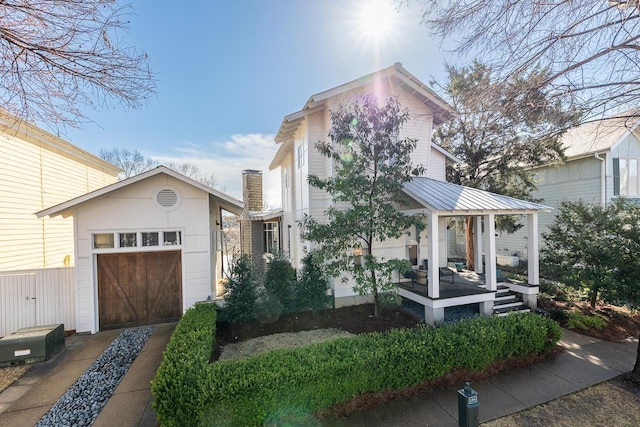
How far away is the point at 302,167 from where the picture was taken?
10.7 meters

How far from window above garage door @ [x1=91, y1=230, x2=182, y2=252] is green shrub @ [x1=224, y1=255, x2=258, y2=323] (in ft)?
7.05

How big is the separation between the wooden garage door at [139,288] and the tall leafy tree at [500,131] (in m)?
9.67

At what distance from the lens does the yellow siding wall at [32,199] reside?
8797mm

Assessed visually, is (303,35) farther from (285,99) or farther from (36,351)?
Answer: (36,351)

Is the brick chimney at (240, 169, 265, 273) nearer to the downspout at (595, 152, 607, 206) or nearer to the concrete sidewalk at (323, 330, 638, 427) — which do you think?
the concrete sidewalk at (323, 330, 638, 427)

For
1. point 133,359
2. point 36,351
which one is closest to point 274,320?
point 133,359

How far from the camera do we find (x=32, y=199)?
9938mm

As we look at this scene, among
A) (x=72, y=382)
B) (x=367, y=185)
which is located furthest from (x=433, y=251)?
(x=72, y=382)

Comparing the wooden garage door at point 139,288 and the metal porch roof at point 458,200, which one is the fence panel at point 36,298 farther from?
the metal porch roof at point 458,200

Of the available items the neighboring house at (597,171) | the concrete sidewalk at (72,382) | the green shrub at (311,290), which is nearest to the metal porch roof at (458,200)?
the green shrub at (311,290)

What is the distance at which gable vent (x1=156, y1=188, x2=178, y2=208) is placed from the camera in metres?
8.12

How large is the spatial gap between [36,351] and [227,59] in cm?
1049

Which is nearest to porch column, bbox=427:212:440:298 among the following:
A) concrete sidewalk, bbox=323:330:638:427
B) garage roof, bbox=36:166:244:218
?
concrete sidewalk, bbox=323:330:638:427

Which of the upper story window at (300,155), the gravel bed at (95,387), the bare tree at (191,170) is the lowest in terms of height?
the gravel bed at (95,387)
